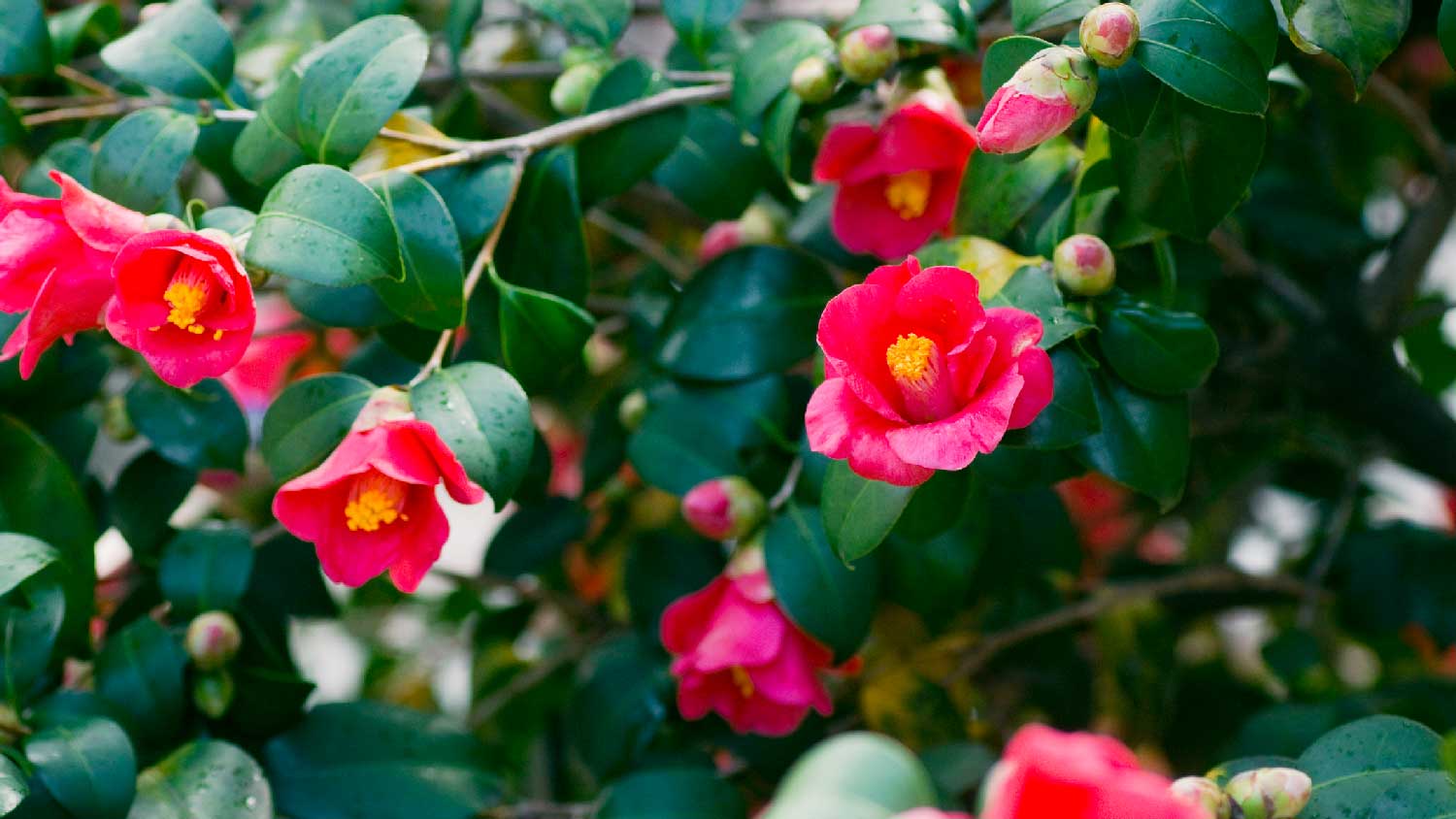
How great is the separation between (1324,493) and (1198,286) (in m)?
0.60

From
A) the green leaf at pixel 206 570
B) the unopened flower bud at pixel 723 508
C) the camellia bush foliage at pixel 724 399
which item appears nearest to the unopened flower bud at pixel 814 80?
the camellia bush foliage at pixel 724 399

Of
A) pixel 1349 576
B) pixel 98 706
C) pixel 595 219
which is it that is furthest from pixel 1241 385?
pixel 98 706

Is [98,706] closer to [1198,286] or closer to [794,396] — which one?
[794,396]

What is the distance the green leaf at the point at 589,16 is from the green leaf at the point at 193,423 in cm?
34

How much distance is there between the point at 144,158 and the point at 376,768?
404mm

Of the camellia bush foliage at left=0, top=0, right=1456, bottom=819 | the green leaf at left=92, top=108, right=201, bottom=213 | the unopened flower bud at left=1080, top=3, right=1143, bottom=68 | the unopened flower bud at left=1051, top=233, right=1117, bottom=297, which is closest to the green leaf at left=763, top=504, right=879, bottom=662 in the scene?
the camellia bush foliage at left=0, top=0, right=1456, bottom=819

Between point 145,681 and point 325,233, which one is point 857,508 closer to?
point 325,233

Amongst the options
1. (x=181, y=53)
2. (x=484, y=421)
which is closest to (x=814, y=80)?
(x=484, y=421)

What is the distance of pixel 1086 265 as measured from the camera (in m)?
0.68

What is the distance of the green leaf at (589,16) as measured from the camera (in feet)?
2.78

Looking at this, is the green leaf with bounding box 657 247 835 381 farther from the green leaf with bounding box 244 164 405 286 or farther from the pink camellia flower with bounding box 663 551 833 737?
the green leaf with bounding box 244 164 405 286

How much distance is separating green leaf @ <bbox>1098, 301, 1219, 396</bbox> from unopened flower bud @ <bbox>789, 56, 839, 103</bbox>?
0.70 feet

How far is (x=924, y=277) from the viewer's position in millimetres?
611

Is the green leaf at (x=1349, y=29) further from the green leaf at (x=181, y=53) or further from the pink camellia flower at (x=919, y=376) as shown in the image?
the green leaf at (x=181, y=53)
